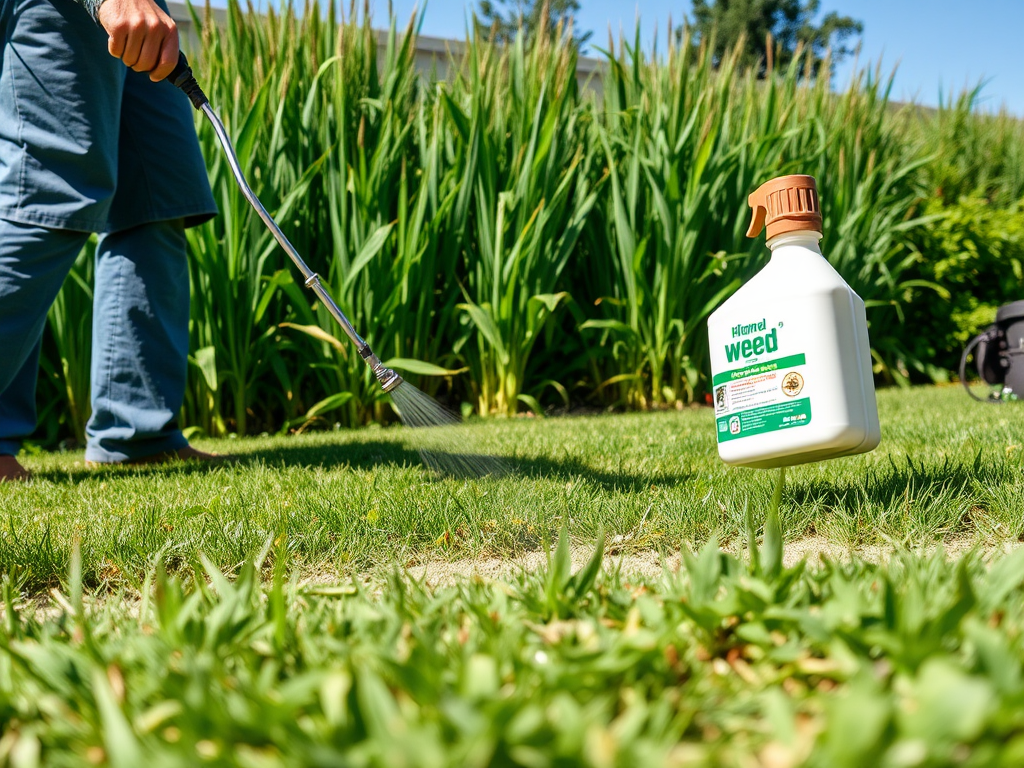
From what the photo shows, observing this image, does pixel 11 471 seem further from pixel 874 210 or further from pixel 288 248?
pixel 874 210

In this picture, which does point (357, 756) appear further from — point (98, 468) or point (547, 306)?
point (547, 306)

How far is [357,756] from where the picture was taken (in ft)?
1.88

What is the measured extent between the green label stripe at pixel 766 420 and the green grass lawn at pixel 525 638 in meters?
0.22

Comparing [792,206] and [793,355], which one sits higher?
[792,206]

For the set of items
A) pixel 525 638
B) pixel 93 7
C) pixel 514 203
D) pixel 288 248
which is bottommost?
pixel 525 638

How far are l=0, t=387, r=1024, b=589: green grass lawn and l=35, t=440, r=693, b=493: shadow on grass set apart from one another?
0.6 inches

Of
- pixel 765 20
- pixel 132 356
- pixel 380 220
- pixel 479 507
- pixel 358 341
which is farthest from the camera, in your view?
pixel 765 20

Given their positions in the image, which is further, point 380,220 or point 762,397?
point 380,220

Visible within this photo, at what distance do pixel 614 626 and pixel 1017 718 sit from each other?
16.1 inches

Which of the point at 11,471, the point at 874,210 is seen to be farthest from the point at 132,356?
the point at 874,210

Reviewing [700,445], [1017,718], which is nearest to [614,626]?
[1017,718]

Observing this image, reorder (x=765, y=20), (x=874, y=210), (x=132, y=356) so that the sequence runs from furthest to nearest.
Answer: (x=765, y=20) < (x=874, y=210) < (x=132, y=356)

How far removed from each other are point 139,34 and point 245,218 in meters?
1.52

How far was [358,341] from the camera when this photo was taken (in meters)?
1.86
